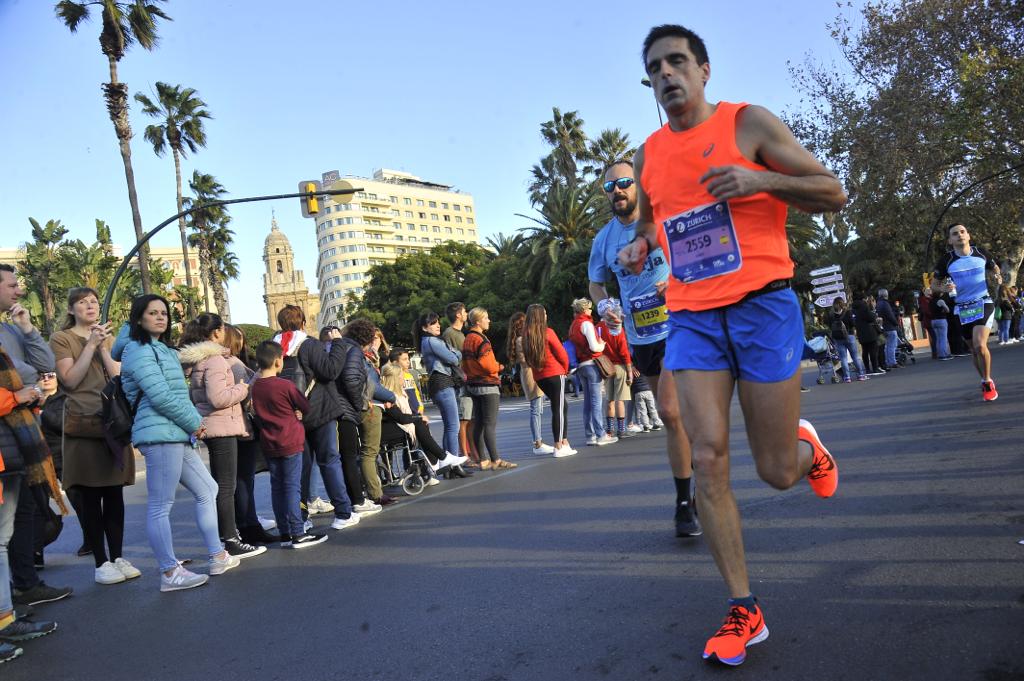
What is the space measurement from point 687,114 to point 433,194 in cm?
14435

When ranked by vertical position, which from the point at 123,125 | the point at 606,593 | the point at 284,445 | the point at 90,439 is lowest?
the point at 606,593

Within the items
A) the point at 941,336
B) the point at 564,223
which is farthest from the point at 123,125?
the point at 941,336

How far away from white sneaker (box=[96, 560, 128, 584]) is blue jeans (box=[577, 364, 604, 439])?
6363 millimetres

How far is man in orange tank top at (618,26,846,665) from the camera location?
290 cm

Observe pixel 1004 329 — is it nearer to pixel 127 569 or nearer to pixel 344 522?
pixel 344 522

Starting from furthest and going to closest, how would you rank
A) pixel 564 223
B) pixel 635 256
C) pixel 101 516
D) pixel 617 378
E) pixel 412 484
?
1. pixel 564 223
2. pixel 617 378
3. pixel 412 484
4. pixel 101 516
5. pixel 635 256

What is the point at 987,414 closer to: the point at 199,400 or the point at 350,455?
the point at 350,455

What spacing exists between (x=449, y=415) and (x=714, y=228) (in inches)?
262

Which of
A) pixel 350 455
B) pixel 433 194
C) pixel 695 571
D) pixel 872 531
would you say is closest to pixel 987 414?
pixel 872 531

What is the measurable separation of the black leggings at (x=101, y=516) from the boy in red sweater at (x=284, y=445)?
42.6 inches

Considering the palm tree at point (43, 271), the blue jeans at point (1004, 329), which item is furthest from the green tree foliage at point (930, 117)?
the palm tree at point (43, 271)

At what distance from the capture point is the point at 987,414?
8.05 m

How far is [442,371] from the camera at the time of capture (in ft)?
30.6

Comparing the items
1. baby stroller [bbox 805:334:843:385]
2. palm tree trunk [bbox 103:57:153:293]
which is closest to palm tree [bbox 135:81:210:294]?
palm tree trunk [bbox 103:57:153:293]
